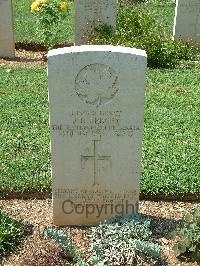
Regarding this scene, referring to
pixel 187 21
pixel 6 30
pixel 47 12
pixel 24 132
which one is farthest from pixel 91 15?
pixel 24 132

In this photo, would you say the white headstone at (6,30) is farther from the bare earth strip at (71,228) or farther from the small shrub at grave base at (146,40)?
the bare earth strip at (71,228)

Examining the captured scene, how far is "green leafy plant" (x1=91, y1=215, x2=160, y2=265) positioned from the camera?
3971 millimetres

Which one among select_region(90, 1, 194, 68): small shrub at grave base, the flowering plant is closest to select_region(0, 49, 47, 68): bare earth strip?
the flowering plant

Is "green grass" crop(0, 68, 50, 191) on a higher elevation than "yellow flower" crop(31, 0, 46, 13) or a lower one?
lower

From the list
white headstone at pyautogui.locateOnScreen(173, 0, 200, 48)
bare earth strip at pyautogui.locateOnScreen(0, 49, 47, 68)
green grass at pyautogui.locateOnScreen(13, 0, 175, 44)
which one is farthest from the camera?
green grass at pyautogui.locateOnScreen(13, 0, 175, 44)

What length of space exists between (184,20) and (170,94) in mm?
3367

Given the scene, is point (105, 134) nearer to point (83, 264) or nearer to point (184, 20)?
point (83, 264)

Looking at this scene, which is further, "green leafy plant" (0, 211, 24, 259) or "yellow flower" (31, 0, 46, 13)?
"yellow flower" (31, 0, 46, 13)

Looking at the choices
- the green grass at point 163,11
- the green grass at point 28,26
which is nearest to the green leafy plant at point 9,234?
the green grass at point 28,26

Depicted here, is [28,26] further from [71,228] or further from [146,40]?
[71,228]

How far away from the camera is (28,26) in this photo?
466 inches

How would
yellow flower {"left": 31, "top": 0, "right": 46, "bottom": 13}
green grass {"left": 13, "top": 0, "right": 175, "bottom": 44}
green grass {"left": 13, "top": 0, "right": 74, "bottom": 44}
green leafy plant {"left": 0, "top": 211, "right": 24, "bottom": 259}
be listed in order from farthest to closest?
green grass {"left": 13, "top": 0, "right": 175, "bottom": 44}
green grass {"left": 13, "top": 0, "right": 74, "bottom": 44}
yellow flower {"left": 31, "top": 0, "right": 46, "bottom": 13}
green leafy plant {"left": 0, "top": 211, "right": 24, "bottom": 259}

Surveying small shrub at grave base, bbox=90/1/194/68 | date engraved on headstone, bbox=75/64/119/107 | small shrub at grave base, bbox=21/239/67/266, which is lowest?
small shrub at grave base, bbox=21/239/67/266

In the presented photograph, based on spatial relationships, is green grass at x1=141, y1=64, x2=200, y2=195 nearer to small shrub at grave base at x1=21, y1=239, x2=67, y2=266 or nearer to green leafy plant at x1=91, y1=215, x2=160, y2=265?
green leafy plant at x1=91, y1=215, x2=160, y2=265
